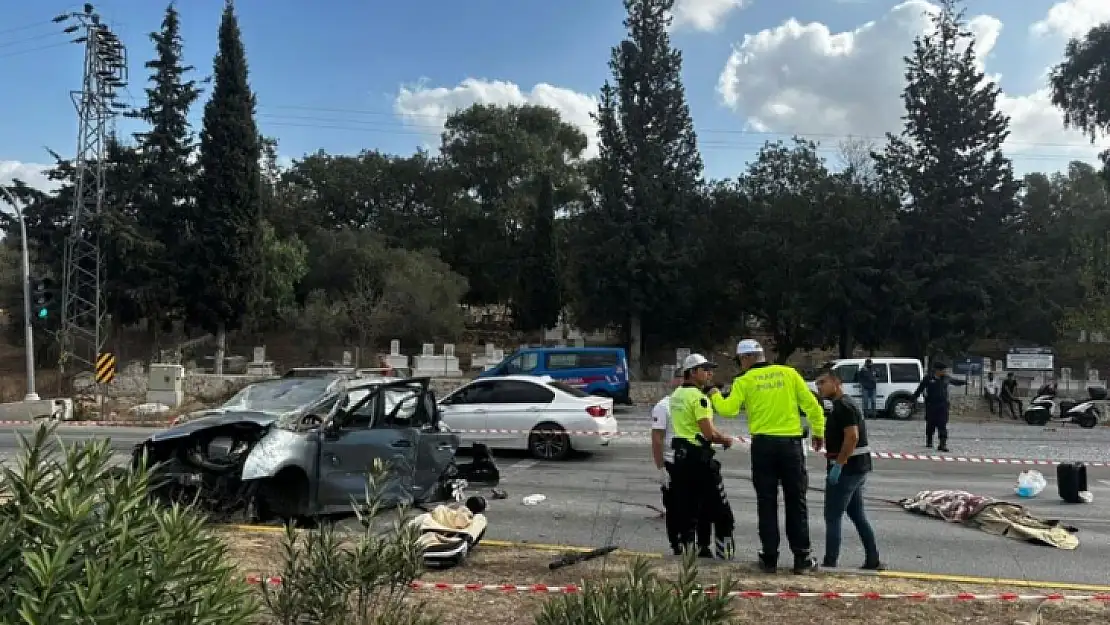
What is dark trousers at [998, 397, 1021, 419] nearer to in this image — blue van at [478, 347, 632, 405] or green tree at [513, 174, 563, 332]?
blue van at [478, 347, 632, 405]

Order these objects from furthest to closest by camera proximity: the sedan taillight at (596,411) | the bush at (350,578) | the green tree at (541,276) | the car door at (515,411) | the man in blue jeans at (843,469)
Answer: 1. the green tree at (541,276)
2. the car door at (515,411)
3. the sedan taillight at (596,411)
4. the man in blue jeans at (843,469)
5. the bush at (350,578)

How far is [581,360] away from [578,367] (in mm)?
258

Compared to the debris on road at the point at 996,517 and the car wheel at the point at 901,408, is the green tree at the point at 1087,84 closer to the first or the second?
the car wheel at the point at 901,408

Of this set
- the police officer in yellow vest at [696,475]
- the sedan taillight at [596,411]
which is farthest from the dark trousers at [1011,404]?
the police officer in yellow vest at [696,475]

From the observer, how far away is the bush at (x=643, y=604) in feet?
10.1

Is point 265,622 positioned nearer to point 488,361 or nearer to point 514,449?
point 514,449

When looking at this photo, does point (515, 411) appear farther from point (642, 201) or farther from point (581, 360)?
point (642, 201)

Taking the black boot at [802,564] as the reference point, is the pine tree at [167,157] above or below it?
above

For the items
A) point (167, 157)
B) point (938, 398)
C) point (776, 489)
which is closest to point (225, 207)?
point (167, 157)

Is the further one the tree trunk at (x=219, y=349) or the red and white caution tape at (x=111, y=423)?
the tree trunk at (x=219, y=349)

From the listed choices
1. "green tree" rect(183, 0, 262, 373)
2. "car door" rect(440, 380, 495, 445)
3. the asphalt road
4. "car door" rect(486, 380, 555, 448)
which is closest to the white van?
the asphalt road

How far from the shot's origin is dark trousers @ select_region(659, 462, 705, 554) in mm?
7102

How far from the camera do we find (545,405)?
47.5 feet

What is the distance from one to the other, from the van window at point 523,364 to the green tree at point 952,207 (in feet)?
66.0
